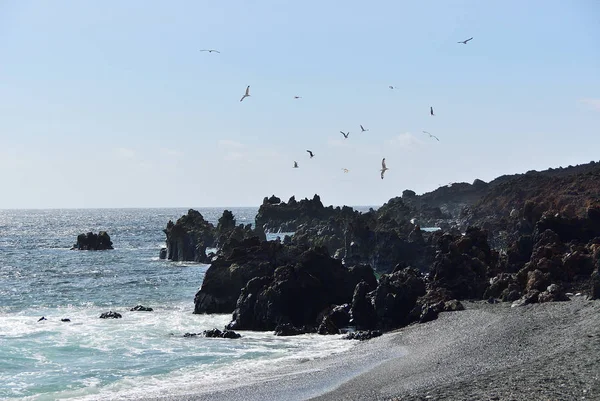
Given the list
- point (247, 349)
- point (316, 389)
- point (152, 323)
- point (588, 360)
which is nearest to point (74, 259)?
point (152, 323)

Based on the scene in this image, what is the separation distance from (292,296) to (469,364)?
2002cm

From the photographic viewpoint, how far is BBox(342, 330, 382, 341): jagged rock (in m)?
43.2

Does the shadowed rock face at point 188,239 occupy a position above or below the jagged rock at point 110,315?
above

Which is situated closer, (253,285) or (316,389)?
(316,389)

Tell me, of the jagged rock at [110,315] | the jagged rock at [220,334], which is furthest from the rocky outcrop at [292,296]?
the jagged rock at [110,315]

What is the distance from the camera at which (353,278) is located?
180 feet

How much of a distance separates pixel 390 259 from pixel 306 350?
49375 millimetres

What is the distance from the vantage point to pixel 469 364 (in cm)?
3089

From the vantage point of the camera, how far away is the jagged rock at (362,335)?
43219 mm

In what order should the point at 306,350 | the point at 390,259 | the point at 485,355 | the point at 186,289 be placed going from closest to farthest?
the point at 485,355 < the point at 306,350 < the point at 186,289 < the point at 390,259

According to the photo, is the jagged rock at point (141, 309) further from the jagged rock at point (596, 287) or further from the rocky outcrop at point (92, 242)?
the rocky outcrop at point (92, 242)

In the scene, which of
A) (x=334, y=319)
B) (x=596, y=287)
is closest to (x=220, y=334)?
(x=334, y=319)

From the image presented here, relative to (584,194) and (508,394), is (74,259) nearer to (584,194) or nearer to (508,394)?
(584,194)

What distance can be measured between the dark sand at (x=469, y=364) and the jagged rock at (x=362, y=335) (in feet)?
4.18
